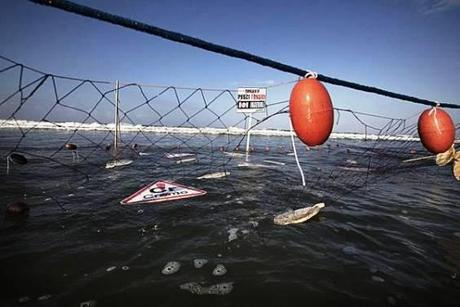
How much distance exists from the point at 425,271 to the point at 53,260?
5772 millimetres

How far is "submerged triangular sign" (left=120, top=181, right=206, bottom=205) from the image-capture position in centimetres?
712

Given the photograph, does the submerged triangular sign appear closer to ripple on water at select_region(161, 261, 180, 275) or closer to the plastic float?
the plastic float

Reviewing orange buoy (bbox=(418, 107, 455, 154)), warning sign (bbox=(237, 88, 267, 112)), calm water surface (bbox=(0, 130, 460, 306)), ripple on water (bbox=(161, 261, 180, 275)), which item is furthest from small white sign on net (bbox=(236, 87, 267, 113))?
ripple on water (bbox=(161, 261, 180, 275))

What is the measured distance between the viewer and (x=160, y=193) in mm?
7680

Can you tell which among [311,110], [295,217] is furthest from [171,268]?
[311,110]

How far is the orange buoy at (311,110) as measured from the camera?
3941 millimetres

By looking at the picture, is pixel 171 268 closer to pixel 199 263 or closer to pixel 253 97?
pixel 199 263

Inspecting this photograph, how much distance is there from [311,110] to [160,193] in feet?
17.1

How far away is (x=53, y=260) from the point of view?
4.12 meters

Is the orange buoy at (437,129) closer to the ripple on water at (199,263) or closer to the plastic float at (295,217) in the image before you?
the plastic float at (295,217)

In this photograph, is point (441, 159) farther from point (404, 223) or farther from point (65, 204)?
point (65, 204)

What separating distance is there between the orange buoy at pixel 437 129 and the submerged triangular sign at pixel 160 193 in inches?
232

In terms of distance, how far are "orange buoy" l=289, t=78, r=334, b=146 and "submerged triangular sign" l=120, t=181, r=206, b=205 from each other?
445cm

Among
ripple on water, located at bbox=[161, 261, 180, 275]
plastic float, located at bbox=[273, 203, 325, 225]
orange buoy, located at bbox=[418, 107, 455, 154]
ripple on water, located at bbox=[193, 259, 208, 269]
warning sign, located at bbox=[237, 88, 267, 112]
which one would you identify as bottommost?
ripple on water, located at bbox=[161, 261, 180, 275]
